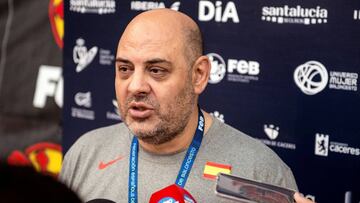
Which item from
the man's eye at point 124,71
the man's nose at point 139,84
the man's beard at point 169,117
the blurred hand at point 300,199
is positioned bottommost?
the blurred hand at point 300,199

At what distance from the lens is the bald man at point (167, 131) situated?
2.21 m

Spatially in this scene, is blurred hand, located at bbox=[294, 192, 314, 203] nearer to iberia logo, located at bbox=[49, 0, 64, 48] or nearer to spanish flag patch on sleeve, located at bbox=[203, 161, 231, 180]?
spanish flag patch on sleeve, located at bbox=[203, 161, 231, 180]

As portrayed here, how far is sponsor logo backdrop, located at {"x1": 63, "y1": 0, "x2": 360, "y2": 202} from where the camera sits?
106 inches

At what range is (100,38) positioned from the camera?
3.54 meters

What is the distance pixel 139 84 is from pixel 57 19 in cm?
188

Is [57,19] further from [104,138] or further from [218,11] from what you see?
[104,138]

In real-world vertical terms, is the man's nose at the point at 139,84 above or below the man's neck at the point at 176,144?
above

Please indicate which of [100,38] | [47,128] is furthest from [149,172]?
[47,128]

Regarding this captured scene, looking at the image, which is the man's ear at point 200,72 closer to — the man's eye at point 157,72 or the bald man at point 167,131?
the bald man at point 167,131

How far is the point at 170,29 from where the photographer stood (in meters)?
2.23

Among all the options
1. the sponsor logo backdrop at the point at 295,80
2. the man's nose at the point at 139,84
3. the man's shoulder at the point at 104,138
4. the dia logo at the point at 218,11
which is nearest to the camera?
the man's nose at the point at 139,84

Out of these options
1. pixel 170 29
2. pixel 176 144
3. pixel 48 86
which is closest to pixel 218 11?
pixel 170 29

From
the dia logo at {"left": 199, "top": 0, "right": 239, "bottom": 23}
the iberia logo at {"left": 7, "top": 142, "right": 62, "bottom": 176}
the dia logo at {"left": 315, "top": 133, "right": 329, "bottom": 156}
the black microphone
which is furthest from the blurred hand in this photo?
the iberia logo at {"left": 7, "top": 142, "right": 62, "bottom": 176}

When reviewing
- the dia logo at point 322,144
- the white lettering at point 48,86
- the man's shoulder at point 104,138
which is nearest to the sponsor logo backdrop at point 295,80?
the dia logo at point 322,144
